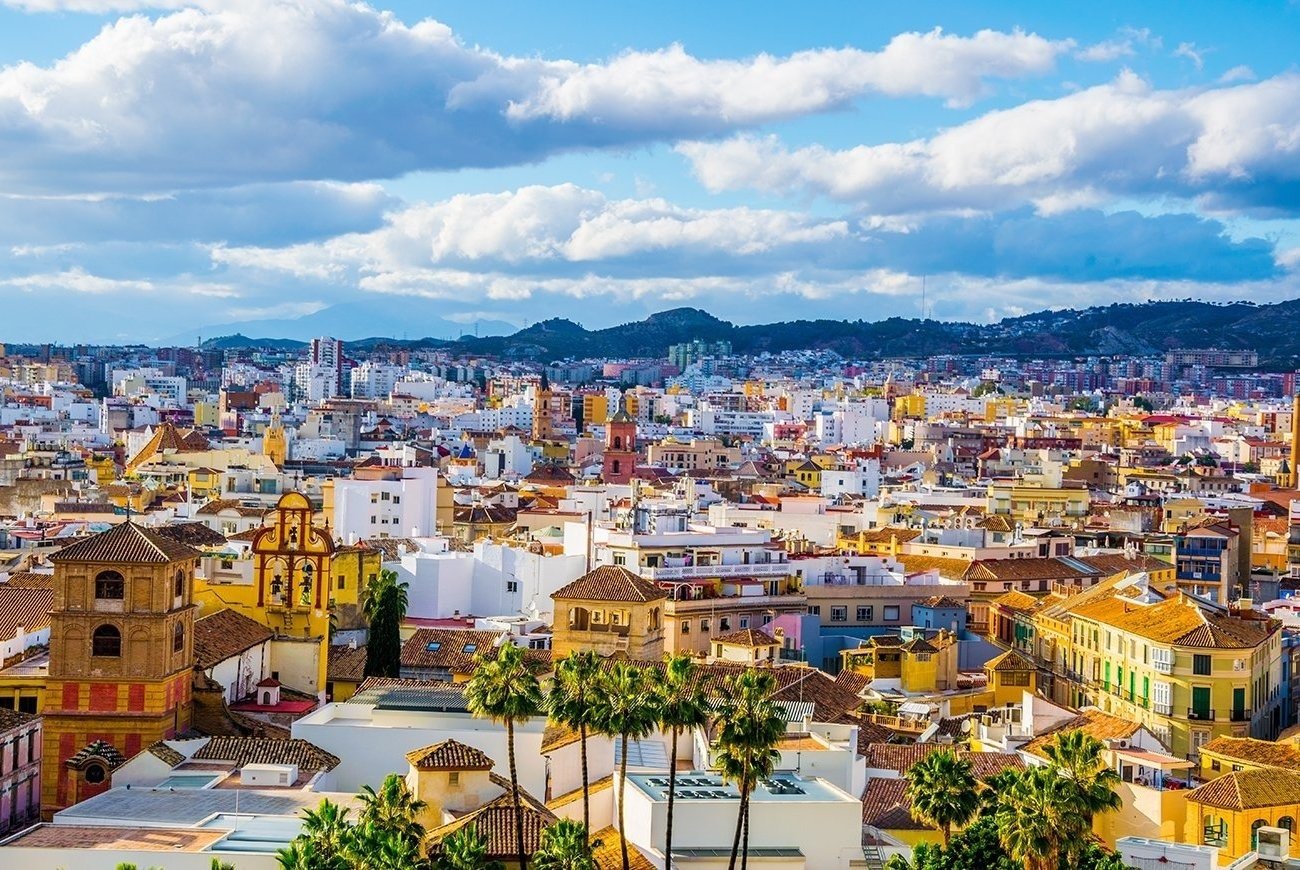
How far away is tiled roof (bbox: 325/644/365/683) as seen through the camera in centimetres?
4578

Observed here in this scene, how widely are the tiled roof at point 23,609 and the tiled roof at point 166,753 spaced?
622cm

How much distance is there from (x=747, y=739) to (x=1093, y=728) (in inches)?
628

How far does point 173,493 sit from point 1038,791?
72.7 m

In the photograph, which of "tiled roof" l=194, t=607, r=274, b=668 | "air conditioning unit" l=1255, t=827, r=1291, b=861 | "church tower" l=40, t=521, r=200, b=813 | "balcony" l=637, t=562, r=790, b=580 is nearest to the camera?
"air conditioning unit" l=1255, t=827, r=1291, b=861

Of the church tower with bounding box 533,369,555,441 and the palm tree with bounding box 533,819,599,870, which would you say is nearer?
the palm tree with bounding box 533,819,599,870

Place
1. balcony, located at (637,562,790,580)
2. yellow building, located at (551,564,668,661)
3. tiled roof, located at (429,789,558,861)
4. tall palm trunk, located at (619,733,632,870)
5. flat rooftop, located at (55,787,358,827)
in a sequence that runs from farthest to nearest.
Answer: balcony, located at (637,562,790,580)
yellow building, located at (551,564,668,661)
flat rooftop, located at (55,787,358,827)
tiled roof, located at (429,789,558,861)
tall palm trunk, located at (619,733,632,870)

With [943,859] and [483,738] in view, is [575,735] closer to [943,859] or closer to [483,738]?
[483,738]

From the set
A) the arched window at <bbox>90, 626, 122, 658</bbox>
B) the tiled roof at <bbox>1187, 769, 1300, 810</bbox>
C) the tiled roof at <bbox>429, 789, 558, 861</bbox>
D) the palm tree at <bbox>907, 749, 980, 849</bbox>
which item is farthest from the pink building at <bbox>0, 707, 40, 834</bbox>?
the tiled roof at <bbox>1187, 769, 1300, 810</bbox>

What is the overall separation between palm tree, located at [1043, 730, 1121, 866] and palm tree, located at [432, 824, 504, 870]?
8489 mm

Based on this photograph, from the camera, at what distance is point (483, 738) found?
113 feet

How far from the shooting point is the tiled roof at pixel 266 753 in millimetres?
33531

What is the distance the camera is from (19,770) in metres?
33.9

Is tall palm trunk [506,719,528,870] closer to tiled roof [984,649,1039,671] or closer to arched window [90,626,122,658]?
arched window [90,626,122,658]

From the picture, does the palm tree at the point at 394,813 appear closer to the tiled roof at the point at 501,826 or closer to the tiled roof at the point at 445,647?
the tiled roof at the point at 501,826
